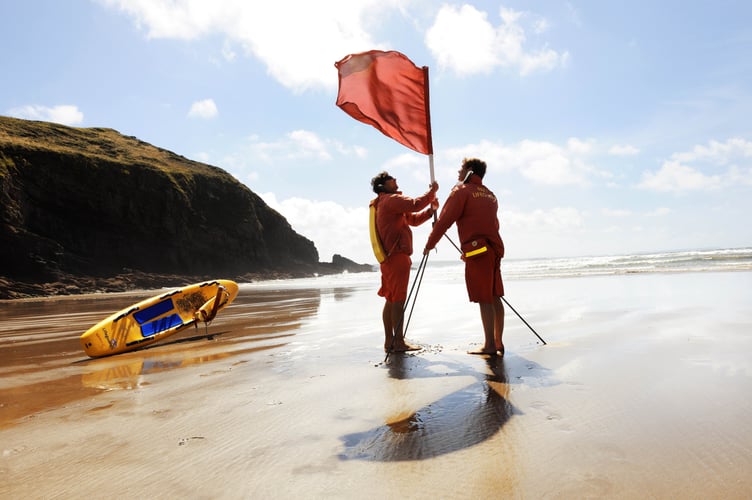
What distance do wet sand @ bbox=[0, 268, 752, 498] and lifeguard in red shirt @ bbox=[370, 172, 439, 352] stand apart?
608mm

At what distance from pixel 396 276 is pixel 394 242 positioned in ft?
1.46

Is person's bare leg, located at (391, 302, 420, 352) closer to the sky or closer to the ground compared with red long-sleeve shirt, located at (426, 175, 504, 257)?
closer to the ground

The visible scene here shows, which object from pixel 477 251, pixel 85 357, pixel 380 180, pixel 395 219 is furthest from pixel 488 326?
pixel 85 357

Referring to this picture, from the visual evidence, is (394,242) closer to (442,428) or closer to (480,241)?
(480,241)

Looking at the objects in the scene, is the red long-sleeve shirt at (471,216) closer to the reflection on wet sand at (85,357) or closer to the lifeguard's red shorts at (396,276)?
the lifeguard's red shorts at (396,276)

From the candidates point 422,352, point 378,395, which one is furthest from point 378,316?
point 378,395

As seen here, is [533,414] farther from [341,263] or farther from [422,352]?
[341,263]

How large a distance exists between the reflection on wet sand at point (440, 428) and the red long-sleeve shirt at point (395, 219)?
2.47 meters

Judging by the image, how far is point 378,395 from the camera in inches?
141

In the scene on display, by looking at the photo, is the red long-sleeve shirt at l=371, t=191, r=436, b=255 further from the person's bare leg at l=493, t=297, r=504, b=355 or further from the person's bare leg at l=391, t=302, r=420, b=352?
the person's bare leg at l=493, t=297, r=504, b=355

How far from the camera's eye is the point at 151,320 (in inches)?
322

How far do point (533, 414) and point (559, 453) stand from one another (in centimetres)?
65

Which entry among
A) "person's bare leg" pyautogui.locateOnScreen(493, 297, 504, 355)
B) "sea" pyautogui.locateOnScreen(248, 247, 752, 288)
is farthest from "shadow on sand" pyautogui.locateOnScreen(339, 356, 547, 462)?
"sea" pyautogui.locateOnScreen(248, 247, 752, 288)

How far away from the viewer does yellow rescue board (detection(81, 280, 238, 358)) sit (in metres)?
6.64
